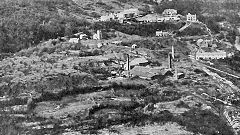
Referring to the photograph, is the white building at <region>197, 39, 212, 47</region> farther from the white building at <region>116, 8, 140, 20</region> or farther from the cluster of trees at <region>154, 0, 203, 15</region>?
the cluster of trees at <region>154, 0, 203, 15</region>

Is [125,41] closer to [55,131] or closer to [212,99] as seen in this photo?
[212,99]

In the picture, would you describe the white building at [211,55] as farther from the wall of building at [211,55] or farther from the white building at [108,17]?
the white building at [108,17]

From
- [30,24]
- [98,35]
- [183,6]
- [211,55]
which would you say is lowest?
[211,55]

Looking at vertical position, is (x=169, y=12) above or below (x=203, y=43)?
above

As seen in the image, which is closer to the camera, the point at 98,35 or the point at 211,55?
the point at 211,55

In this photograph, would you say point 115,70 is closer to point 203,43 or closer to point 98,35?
point 98,35

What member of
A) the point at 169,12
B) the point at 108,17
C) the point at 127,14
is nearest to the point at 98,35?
the point at 108,17

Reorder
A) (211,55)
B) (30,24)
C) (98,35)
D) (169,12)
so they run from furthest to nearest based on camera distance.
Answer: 1. (169,12)
2. (30,24)
3. (98,35)
4. (211,55)
